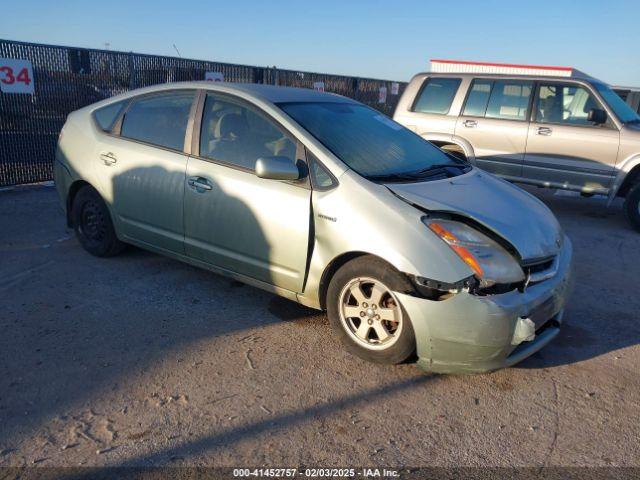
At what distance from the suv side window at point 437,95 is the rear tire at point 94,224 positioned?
17.0 feet

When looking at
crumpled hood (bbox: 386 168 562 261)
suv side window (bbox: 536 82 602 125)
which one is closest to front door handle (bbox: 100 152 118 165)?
crumpled hood (bbox: 386 168 562 261)

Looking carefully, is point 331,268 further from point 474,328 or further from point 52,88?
point 52,88

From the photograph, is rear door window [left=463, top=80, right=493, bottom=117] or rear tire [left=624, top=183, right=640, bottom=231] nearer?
rear tire [left=624, top=183, right=640, bottom=231]

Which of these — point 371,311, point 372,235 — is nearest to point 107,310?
point 371,311

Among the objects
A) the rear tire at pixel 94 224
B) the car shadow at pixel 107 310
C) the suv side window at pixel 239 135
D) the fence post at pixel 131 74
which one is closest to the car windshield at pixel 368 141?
the suv side window at pixel 239 135

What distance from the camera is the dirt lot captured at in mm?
2555

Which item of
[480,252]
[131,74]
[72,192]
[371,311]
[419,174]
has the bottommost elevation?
[371,311]

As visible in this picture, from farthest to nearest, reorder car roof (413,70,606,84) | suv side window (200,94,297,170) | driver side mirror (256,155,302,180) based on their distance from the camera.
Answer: car roof (413,70,606,84) < suv side window (200,94,297,170) < driver side mirror (256,155,302,180)

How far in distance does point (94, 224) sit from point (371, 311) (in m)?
3.01

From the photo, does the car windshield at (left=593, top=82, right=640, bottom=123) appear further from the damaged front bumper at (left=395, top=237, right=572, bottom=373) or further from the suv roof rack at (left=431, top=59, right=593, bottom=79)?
the suv roof rack at (left=431, top=59, right=593, bottom=79)

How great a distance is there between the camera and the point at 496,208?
11.2ft

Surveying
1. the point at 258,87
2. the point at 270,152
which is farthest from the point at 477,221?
the point at 258,87

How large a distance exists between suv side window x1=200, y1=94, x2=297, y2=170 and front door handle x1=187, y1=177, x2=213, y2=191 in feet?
0.61

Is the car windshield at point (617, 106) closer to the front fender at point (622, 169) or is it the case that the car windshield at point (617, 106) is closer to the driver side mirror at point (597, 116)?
the driver side mirror at point (597, 116)
